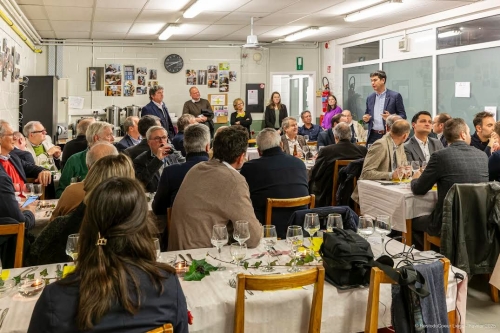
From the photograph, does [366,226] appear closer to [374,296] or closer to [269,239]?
[269,239]

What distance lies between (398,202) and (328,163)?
5.11 ft

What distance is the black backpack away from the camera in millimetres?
2215

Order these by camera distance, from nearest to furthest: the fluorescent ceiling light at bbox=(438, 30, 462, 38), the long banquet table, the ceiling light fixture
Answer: the long banquet table
the ceiling light fixture
the fluorescent ceiling light at bbox=(438, 30, 462, 38)

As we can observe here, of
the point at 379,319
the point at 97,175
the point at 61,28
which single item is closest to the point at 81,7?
the point at 61,28

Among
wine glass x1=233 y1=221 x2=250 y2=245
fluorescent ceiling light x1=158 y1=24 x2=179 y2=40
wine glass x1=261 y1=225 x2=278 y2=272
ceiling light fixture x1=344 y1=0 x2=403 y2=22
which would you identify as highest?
fluorescent ceiling light x1=158 y1=24 x2=179 y2=40

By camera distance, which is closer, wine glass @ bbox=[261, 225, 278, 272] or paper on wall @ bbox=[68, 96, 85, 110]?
wine glass @ bbox=[261, 225, 278, 272]

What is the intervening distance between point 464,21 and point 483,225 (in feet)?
17.4

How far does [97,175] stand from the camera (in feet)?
8.46

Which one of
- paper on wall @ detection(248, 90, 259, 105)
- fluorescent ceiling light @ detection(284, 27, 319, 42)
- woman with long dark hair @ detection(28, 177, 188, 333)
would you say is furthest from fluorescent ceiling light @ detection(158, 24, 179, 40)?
woman with long dark hair @ detection(28, 177, 188, 333)

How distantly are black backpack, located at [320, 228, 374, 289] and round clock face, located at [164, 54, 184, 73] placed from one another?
1017 cm

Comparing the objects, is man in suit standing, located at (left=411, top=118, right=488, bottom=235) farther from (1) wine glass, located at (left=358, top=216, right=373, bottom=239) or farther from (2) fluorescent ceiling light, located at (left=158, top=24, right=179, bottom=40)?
(2) fluorescent ceiling light, located at (left=158, top=24, right=179, bottom=40)

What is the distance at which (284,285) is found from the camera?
6.31 feet

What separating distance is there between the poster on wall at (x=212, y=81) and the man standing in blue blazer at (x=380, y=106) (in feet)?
16.3

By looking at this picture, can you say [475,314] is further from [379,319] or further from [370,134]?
[370,134]
